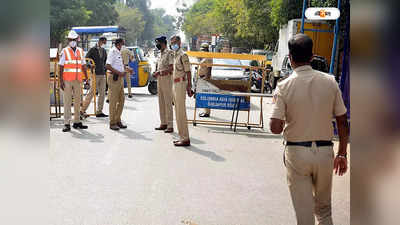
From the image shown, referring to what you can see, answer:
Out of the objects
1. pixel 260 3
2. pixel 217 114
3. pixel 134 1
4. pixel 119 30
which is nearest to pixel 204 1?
pixel 134 1

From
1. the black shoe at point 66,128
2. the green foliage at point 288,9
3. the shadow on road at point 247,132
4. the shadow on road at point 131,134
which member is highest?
the green foliage at point 288,9

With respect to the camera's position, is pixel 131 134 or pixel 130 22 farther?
pixel 130 22

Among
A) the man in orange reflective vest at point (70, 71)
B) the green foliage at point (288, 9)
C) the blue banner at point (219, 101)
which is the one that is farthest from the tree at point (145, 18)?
the man in orange reflective vest at point (70, 71)

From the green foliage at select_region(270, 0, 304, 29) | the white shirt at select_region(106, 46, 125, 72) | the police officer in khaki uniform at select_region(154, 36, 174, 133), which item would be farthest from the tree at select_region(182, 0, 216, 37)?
the police officer in khaki uniform at select_region(154, 36, 174, 133)

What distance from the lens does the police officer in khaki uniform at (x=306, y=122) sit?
3.62m

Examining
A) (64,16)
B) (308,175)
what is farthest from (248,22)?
(308,175)

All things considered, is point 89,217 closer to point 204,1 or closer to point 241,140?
point 241,140

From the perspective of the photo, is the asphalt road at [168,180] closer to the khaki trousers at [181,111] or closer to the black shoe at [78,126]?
the black shoe at [78,126]

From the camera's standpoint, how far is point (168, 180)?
22.0ft

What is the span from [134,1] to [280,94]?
143531mm

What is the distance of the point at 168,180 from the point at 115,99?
15.2ft

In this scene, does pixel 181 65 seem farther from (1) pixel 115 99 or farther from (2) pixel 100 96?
(2) pixel 100 96

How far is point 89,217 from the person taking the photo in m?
5.10

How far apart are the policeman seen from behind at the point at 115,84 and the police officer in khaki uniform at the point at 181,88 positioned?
188 cm
